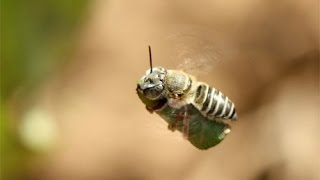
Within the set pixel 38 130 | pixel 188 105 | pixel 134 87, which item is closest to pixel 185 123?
pixel 188 105

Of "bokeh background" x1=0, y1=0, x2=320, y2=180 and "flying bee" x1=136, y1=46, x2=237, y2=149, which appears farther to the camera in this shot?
"bokeh background" x1=0, y1=0, x2=320, y2=180

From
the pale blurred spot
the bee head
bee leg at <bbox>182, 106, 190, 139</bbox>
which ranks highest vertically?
the pale blurred spot

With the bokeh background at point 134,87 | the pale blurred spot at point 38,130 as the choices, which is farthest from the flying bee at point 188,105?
the pale blurred spot at point 38,130

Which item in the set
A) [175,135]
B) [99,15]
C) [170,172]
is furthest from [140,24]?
[175,135]

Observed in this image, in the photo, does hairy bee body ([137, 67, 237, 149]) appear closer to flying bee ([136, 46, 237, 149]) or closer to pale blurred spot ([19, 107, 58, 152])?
flying bee ([136, 46, 237, 149])

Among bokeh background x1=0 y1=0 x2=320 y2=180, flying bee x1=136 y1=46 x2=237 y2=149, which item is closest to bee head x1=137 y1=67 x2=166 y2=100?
flying bee x1=136 y1=46 x2=237 y2=149

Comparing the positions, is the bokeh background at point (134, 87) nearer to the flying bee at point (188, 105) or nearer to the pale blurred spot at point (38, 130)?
the pale blurred spot at point (38, 130)
